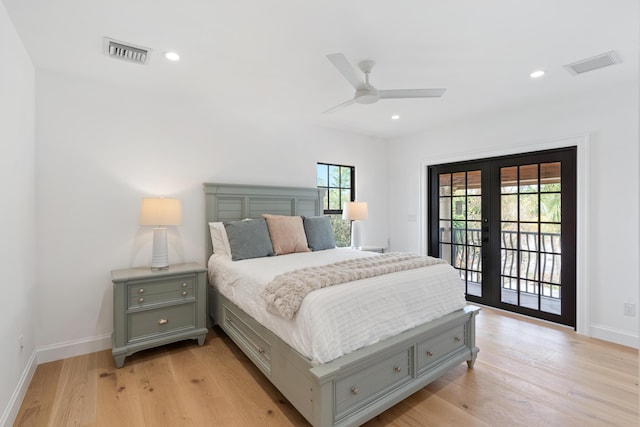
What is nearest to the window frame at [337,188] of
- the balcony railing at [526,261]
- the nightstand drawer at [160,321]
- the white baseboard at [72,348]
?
the balcony railing at [526,261]

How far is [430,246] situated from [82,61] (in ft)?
15.0

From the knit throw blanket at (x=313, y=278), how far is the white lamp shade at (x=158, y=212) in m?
1.31

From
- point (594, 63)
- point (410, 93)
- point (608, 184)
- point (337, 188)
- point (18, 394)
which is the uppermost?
point (594, 63)

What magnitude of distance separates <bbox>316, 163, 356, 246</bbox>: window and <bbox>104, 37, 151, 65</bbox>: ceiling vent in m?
2.51

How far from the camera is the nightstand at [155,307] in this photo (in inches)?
100

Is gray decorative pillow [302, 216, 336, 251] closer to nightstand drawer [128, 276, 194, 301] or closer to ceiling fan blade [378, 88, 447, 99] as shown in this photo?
nightstand drawer [128, 276, 194, 301]

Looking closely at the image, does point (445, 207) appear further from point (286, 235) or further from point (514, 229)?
point (286, 235)

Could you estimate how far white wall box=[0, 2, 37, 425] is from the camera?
1824 millimetres

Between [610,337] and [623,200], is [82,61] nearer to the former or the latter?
[623,200]

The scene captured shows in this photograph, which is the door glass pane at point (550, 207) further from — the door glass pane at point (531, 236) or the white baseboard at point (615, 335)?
the white baseboard at point (615, 335)

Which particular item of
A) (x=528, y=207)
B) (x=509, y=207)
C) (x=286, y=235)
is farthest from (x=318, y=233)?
(x=528, y=207)

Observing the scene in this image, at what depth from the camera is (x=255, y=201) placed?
12.1 ft

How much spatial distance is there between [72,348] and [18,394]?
75 centimetres

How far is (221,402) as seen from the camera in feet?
6.87
